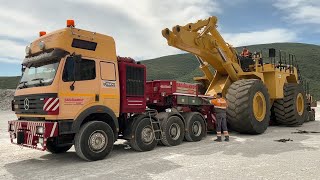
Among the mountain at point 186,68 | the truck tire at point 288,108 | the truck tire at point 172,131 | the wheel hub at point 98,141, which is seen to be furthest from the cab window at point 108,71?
the mountain at point 186,68

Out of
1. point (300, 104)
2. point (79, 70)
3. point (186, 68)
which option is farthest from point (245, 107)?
point (186, 68)

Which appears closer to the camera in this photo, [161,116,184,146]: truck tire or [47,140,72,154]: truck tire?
[47,140,72,154]: truck tire

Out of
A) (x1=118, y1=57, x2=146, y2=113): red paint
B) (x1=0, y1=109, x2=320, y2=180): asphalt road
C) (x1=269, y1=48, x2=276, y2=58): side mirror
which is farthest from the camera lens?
(x1=269, y1=48, x2=276, y2=58): side mirror

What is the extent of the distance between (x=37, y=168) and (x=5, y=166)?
0.89 meters

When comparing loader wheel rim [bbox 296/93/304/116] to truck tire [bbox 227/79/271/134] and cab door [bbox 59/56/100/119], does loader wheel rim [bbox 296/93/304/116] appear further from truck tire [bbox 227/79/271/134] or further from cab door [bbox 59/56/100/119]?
cab door [bbox 59/56/100/119]

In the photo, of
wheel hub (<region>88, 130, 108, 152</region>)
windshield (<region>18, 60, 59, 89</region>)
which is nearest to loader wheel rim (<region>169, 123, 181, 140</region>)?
wheel hub (<region>88, 130, 108, 152</region>)

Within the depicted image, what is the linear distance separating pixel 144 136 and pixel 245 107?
4.22 metres

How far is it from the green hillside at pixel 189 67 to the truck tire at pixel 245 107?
2259 inches

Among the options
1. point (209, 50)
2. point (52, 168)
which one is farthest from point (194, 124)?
point (52, 168)

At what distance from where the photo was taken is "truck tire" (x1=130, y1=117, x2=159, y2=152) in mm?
9203

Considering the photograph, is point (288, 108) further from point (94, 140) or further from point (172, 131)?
point (94, 140)

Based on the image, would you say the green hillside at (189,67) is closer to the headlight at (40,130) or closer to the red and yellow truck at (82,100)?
the red and yellow truck at (82,100)

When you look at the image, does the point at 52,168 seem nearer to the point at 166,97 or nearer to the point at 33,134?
the point at 33,134

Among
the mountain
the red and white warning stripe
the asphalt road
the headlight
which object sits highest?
the mountain
